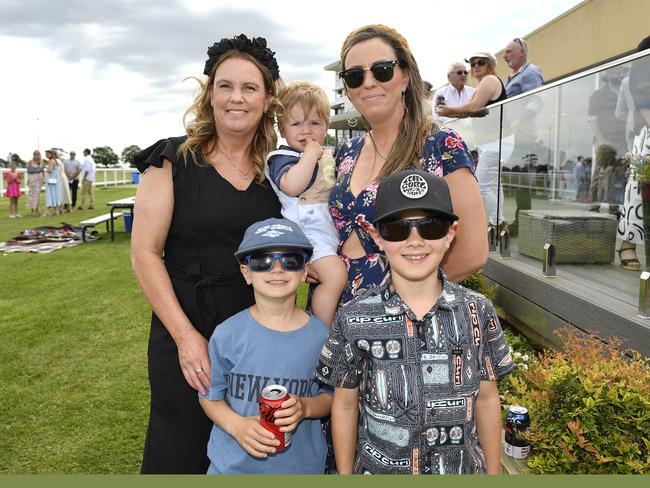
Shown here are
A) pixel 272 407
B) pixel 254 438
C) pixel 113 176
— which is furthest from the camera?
pixel 113 176

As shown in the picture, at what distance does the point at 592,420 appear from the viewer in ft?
8.95

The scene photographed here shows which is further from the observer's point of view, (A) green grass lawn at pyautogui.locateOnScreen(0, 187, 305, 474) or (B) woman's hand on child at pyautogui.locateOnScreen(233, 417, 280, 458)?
(A) green grass lawn at pyautogui.locateOnScreen(0, 187, 305, 474)

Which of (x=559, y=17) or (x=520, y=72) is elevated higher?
(x=559, y=17)

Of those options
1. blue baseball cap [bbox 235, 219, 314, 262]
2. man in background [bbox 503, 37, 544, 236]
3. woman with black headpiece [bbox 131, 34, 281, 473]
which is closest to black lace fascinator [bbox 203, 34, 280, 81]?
woman with black headpiece [bbox 131, 34, 281, 473]

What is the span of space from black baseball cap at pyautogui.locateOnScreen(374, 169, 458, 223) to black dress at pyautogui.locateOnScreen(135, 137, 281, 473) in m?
0.79

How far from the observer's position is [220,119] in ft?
8.07

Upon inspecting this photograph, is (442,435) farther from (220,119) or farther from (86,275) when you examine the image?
(86,275)

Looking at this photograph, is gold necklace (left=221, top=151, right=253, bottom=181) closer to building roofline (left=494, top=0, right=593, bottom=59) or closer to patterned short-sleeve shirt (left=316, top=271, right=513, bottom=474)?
patterned short-sleeve shirt (left=316, top=271, right=513, bottom=474)

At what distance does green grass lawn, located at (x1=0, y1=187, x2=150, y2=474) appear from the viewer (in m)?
4.31

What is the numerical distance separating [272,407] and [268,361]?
0.28 meters

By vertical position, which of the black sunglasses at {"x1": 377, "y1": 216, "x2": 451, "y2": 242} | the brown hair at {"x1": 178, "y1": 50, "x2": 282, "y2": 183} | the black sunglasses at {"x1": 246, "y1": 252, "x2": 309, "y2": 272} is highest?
the brown hair at {"x1": 178, "y1": 50, "x2": 282, "y2": 183}

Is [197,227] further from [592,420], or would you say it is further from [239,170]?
[592,420]

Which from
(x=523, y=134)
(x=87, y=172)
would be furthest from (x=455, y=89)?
(x=87, y=172)

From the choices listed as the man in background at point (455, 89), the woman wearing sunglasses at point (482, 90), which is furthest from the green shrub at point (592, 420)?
the man in background at point (455, 89)
